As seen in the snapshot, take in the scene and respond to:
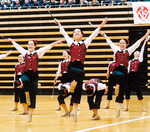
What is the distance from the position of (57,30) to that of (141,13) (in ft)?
12.7

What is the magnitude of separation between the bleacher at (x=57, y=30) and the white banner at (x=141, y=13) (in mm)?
319

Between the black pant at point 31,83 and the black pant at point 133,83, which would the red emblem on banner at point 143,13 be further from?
the black pant at point 31,83

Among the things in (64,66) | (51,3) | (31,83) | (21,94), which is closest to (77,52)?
(31,83)

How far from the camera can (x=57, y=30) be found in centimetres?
1602

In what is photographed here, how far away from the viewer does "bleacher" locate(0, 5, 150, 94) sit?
610 inches

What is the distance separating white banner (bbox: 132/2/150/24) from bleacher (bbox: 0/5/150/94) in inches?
12.6

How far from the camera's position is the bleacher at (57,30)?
610 inches

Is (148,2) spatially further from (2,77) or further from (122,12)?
(2,77)

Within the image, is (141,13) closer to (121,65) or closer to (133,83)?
(133,83)

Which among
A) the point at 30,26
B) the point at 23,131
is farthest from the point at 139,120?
the point at 30,26

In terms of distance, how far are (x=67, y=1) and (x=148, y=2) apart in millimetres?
3768

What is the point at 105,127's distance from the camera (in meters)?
5.86


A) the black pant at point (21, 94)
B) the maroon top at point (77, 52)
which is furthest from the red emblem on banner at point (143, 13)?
the maroon top at point (77, 52)

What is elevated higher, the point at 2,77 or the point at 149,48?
the point at 149,48
